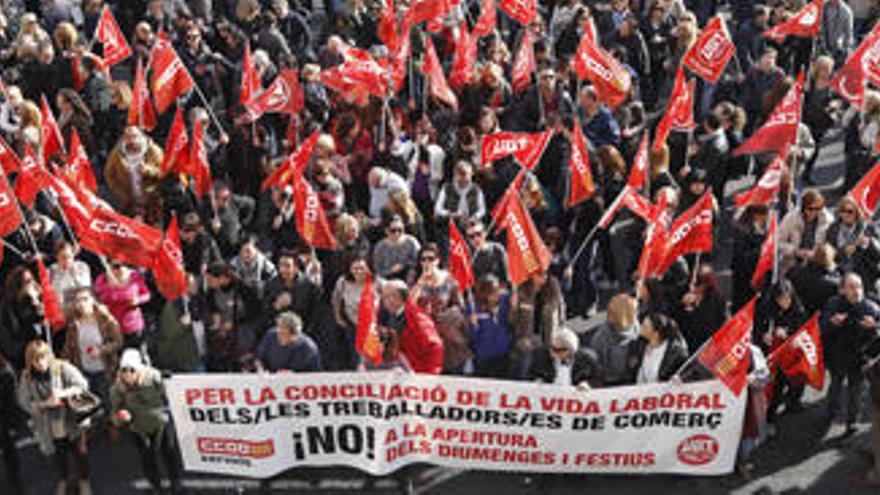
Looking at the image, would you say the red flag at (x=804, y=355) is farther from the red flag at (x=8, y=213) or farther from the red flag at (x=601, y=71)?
the red flag at (x=8, y=213)

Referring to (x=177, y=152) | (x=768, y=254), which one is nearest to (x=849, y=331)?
(x=768, y=254)

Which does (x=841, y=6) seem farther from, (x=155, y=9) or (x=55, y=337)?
(x=55, y=337)

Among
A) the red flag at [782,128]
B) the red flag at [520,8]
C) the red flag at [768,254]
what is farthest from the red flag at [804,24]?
the red flag at [768,254]

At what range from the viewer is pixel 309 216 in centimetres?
1123

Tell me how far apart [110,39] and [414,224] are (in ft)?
15.5

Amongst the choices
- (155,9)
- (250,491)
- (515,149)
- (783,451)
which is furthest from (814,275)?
(155,9)

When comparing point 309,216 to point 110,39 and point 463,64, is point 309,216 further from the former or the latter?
point 110,39

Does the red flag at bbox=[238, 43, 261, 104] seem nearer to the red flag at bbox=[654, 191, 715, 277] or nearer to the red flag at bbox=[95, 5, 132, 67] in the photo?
the red flag at bbox=[95, 5, 132, 67]

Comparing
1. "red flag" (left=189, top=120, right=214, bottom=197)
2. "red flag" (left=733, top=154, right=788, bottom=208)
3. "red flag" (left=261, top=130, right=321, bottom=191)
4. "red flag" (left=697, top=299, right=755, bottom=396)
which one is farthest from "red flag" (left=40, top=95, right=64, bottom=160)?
"red flag" (left=697, top=299, right=755, bottom=396)

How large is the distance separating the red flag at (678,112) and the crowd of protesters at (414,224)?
0.31 m

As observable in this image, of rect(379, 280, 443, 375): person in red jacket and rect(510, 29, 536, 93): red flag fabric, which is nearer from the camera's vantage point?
rect(379, 280, 443, 375): person in red jacket

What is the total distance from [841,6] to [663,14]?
7.67 ft

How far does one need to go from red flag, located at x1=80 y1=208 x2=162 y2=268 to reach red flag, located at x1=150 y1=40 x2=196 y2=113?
3.05m

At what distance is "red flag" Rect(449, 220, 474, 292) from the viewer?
10.5 metres
